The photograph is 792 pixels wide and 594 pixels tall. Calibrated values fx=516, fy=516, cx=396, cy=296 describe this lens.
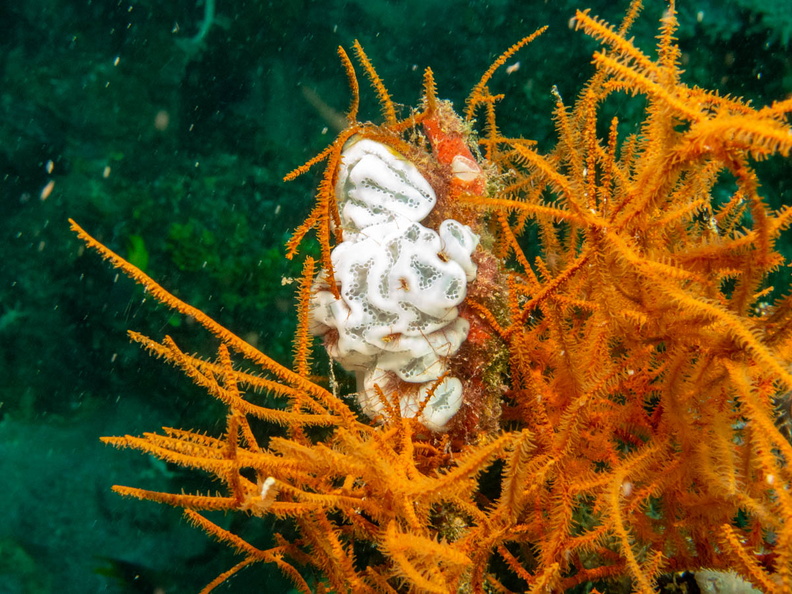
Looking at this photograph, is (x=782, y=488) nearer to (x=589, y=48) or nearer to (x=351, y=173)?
(x=351, y=173)

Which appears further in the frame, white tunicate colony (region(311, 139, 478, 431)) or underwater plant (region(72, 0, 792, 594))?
white tunicate colony (region(311, 139, 478, 431))

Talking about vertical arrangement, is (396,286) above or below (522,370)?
above

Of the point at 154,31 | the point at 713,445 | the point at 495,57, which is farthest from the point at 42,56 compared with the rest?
the point at 713,445

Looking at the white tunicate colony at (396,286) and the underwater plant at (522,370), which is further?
the white tunicate colony at (396,286)
